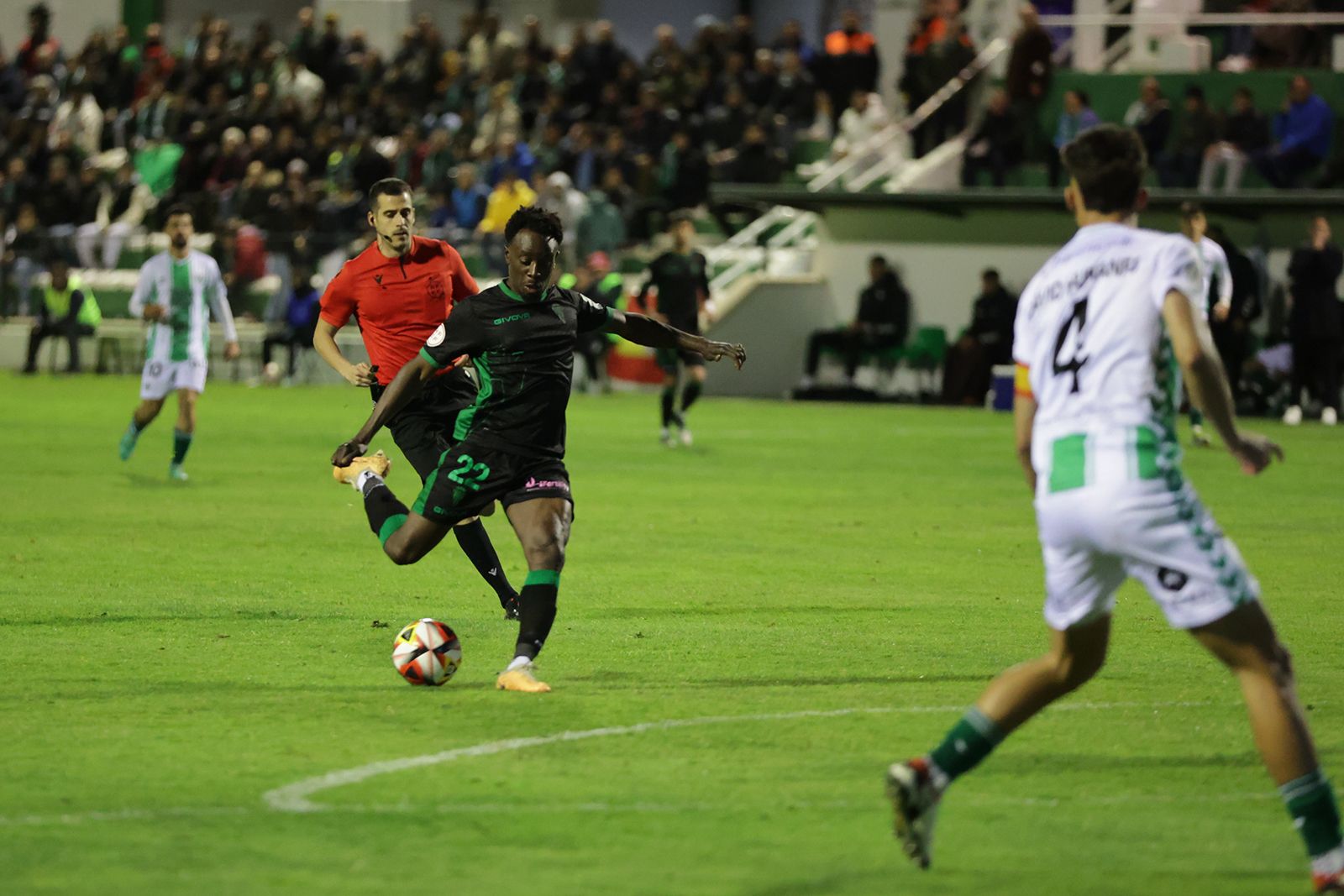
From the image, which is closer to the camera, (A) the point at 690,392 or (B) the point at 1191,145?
(A) the point at 690,392

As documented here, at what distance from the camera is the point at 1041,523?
5.59 metres

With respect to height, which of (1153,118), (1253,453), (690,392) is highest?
(1253,453)

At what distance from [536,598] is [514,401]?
863 millimetres

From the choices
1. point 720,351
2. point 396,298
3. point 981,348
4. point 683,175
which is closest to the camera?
point 720,351

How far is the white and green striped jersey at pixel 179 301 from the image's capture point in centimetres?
1770

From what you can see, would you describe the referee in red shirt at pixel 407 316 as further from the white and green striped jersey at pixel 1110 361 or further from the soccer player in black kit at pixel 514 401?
the white and green striped jersey at pixel 1110 361

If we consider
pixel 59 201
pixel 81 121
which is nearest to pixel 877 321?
pixel 59 201

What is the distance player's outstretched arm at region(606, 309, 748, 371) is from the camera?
8.80 metres

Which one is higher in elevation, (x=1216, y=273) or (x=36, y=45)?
(x=36, y=45)

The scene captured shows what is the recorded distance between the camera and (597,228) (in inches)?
1245

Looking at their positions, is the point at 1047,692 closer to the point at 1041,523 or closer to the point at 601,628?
the point at 1041,523

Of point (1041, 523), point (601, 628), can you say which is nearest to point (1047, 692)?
point (1041, 523)

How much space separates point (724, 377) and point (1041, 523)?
2648 centimetres

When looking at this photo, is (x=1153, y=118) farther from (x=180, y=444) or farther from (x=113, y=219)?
(x=113, y=219)
